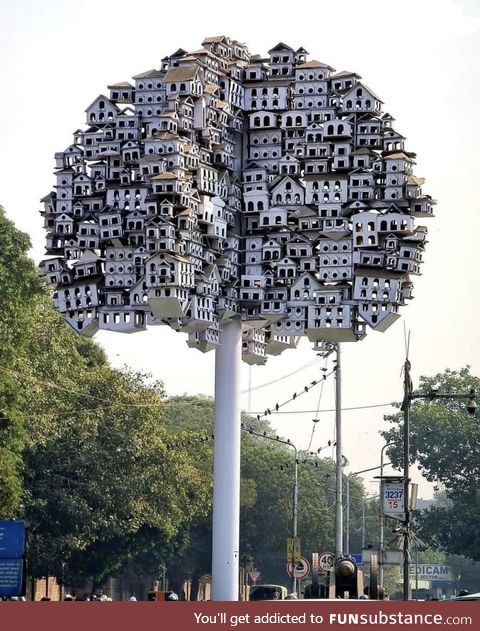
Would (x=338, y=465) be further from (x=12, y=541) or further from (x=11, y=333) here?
(x=12, y=541)

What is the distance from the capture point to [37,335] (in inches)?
2413

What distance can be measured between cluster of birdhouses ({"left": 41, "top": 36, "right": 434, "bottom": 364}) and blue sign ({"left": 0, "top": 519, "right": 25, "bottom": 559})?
5.99 m

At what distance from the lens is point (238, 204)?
36.1 m

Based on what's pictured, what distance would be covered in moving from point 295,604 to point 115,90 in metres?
14.2

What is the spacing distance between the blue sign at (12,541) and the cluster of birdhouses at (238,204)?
5.99 metres

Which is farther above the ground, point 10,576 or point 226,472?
point 226,472

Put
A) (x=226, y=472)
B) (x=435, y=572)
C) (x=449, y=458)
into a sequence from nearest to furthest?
1. (x=226, y=472)
2. (x=449, y=458)
3. (x=435, y=572)

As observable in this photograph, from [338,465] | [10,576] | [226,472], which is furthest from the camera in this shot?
[338,465]

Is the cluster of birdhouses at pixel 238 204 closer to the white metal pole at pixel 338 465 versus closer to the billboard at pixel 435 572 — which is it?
the white metal pole at pixel 338 465

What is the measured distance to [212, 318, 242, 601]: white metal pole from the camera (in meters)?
35.6

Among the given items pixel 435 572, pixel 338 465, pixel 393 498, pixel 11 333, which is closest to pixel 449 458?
pixel 338 465

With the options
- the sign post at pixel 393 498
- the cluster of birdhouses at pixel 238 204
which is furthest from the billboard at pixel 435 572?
the cluster of birdhouses at pixel 238 204

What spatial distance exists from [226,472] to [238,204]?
5.49 meters

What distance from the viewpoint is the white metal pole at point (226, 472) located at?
35.6 m
